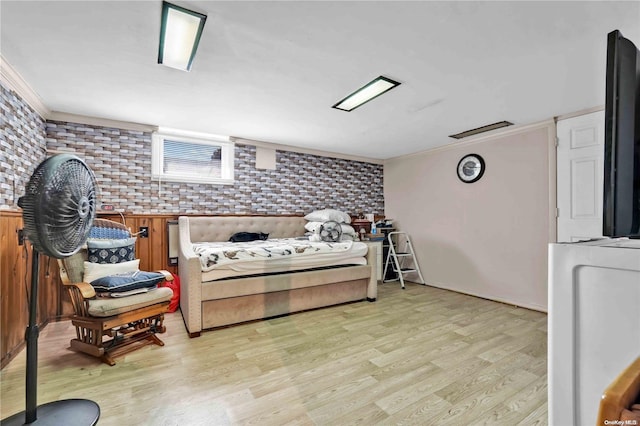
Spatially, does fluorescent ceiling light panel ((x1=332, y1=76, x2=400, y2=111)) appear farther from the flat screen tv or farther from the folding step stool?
the folding step stool

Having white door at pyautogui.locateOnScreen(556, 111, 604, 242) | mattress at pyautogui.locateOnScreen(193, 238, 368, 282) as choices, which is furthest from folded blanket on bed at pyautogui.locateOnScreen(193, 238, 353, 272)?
white door at pyautogui.locateOnScreen(556, 111, 604, 242)

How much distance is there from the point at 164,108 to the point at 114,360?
2313 millimetres

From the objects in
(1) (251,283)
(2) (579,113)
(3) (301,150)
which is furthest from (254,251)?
(2) (579,113)

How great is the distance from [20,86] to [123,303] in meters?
1.98

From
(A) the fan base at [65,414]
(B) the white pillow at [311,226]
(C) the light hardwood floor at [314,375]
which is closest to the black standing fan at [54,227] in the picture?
(A) the fan base at [65,414]

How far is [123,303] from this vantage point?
210cm

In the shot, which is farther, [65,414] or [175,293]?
[175,293]

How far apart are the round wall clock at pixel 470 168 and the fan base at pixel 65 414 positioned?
4.41 meters

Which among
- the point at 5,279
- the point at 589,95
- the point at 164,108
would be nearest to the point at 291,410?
the point at 5,279

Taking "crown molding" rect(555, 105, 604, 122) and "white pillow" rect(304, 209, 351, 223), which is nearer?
"crown molding" rect(555, 105, 604, 122)

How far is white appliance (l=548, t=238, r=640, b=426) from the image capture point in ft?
1.81

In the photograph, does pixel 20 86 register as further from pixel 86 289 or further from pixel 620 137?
pixel 620 137

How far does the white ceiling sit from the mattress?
57.3 inches

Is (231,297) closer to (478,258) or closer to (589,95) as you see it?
(478,258)
